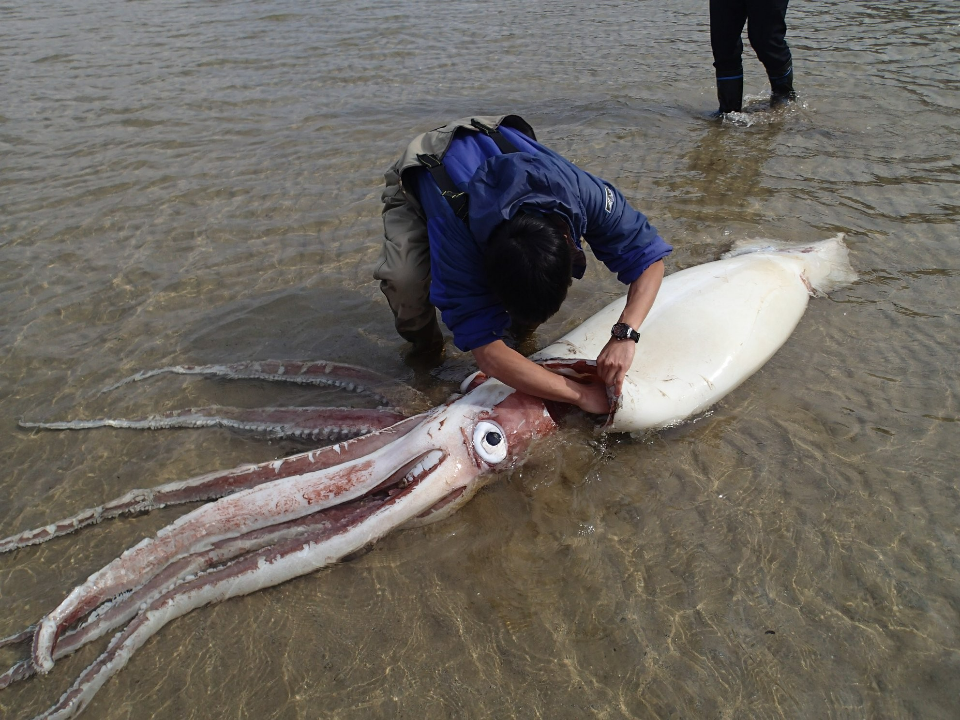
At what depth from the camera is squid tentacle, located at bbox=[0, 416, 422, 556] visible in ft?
10.4

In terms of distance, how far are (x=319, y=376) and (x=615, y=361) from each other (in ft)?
5.93

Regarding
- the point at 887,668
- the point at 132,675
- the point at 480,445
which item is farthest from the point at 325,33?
the point at 887,668

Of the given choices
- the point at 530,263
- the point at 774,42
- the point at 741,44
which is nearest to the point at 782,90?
the point at 774,42

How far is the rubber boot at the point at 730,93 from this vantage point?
25.0ft

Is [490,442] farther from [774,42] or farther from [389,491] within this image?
[774,42]

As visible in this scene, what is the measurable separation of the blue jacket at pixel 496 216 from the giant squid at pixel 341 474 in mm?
568

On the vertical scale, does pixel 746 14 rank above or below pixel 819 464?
above

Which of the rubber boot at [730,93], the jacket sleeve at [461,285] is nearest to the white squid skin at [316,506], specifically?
the jacket sleeve at [461,285]

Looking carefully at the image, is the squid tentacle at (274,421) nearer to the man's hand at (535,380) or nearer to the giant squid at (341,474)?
the giant squid at (341,474)

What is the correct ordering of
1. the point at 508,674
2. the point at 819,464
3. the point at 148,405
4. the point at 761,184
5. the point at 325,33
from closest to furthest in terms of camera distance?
the point at 508,674
the point at 819,464
the point at 148,405
the point at 761,184
the point at 325,33

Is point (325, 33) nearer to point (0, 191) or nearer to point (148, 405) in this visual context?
point (0, 191)

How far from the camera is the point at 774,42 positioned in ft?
24.1

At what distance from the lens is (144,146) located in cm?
752

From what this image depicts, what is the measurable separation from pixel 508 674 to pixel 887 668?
4.77 ft
